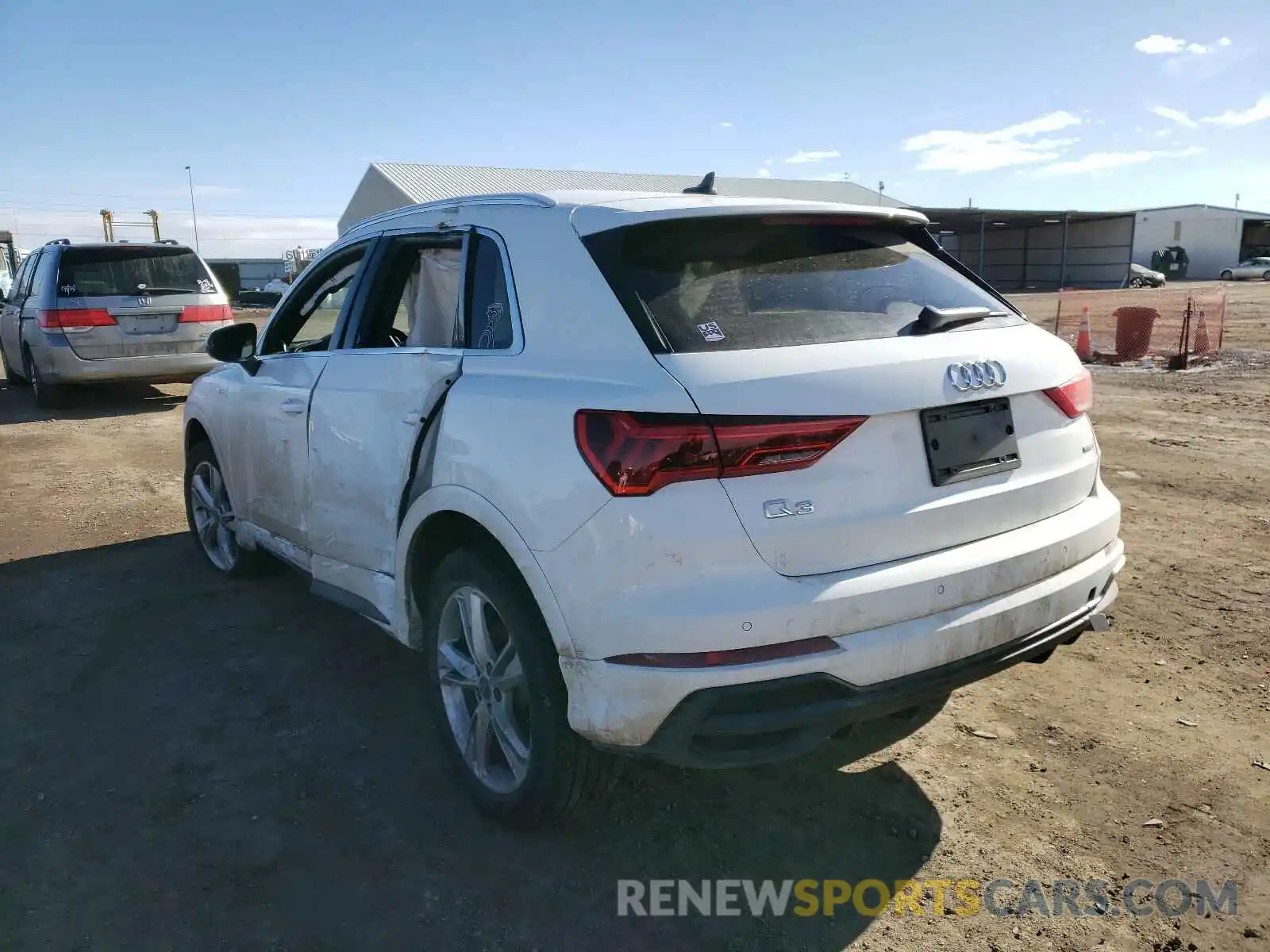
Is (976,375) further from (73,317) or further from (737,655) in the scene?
(73,317)

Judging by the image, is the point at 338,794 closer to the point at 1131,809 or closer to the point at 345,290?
the point at 345,290

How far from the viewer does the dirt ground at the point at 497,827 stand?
2.53 m

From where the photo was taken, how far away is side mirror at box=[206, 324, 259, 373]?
464 cm

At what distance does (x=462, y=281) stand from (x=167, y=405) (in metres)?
10.3

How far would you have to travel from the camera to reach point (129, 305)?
10.9m

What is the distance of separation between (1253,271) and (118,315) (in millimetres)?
62321

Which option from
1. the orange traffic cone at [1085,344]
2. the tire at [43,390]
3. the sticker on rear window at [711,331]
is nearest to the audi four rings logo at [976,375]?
the sticker on rear window at [711,331]

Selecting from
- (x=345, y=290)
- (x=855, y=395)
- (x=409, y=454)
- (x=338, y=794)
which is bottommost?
(x=338, y=794)

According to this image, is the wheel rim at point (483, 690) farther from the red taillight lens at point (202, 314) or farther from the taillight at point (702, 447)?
the red taillight lens at point (202, 314)

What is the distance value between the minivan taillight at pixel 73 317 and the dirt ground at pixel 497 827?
23.0 feet

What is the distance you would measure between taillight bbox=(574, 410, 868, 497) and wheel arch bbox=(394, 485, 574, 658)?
0.36 m

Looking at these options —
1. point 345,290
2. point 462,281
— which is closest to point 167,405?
point 345,290

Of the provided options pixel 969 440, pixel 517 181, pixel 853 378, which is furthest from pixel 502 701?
pixel 517 181

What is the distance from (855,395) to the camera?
238cm
